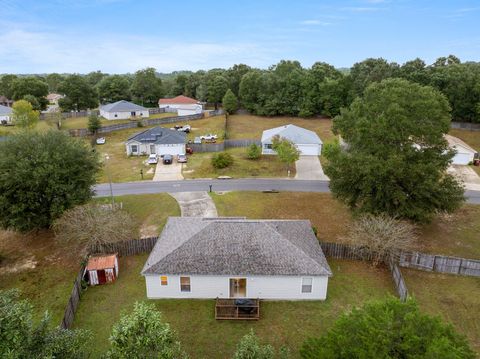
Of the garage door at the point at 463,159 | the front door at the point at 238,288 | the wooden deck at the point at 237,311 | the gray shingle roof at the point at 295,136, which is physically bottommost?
the wooden deck at the point at 237,311

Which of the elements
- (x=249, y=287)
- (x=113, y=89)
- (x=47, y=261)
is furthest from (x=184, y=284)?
(x=113, y=89)

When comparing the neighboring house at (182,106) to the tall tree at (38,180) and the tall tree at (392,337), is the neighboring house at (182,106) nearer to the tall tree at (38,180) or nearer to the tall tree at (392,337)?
the tall tree at (38,180)

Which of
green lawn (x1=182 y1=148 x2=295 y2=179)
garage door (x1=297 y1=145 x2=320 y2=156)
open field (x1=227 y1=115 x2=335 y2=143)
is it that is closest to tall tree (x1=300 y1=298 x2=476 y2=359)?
green lawn (x1=182 y1=148 x2=295 y2=179)

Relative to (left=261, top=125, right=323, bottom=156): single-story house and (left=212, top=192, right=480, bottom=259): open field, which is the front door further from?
(left=261, top=125, right=323, bottom=156): single-story house

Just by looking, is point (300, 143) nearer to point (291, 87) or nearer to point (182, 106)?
point (291, 87)

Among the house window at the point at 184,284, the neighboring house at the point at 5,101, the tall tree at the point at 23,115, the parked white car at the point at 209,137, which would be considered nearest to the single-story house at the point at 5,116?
the tall tree at the point at 23,115

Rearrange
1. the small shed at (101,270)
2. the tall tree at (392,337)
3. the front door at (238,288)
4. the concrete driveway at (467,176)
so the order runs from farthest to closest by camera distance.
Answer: the concrete driveway at (467,176) < the small shed at (101,270) < the front door at (238,288) < the tall tree at (392,337)

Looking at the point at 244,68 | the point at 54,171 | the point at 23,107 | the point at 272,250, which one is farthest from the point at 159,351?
the point at 244,68

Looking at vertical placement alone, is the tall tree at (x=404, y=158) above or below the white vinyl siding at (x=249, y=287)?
above
